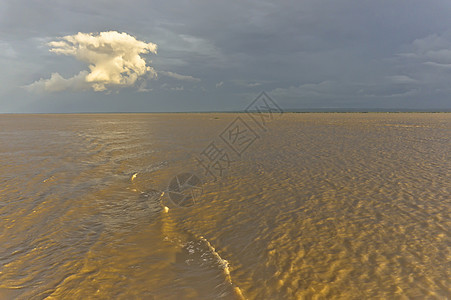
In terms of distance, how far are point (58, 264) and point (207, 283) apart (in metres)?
3.27

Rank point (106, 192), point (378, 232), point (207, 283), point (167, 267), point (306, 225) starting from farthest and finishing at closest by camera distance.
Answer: point (106, 192)
point (306, 225)
point (378, 232)
point (167, 267)
point (207, 283)

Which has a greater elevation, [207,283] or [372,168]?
[372,168]

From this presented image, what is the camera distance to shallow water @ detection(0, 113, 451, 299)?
466 cm

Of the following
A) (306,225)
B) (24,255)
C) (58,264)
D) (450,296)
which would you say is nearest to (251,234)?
(306,225)

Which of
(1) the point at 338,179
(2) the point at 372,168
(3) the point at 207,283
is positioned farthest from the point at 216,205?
(2) the point at 372,168

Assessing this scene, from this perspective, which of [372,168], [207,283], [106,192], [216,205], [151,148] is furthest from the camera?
[151,148]

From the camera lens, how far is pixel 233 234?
661cm

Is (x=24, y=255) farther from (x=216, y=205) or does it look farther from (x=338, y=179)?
(x=338, y=179)

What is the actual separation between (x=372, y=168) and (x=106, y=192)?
Answer: 12.5 m

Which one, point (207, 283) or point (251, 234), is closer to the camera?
point (207, 283)

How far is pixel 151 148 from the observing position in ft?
64.4

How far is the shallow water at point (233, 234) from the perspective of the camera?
466 cm

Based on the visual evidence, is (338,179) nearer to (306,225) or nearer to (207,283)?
(306,225)

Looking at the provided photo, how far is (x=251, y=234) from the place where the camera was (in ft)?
21.5
